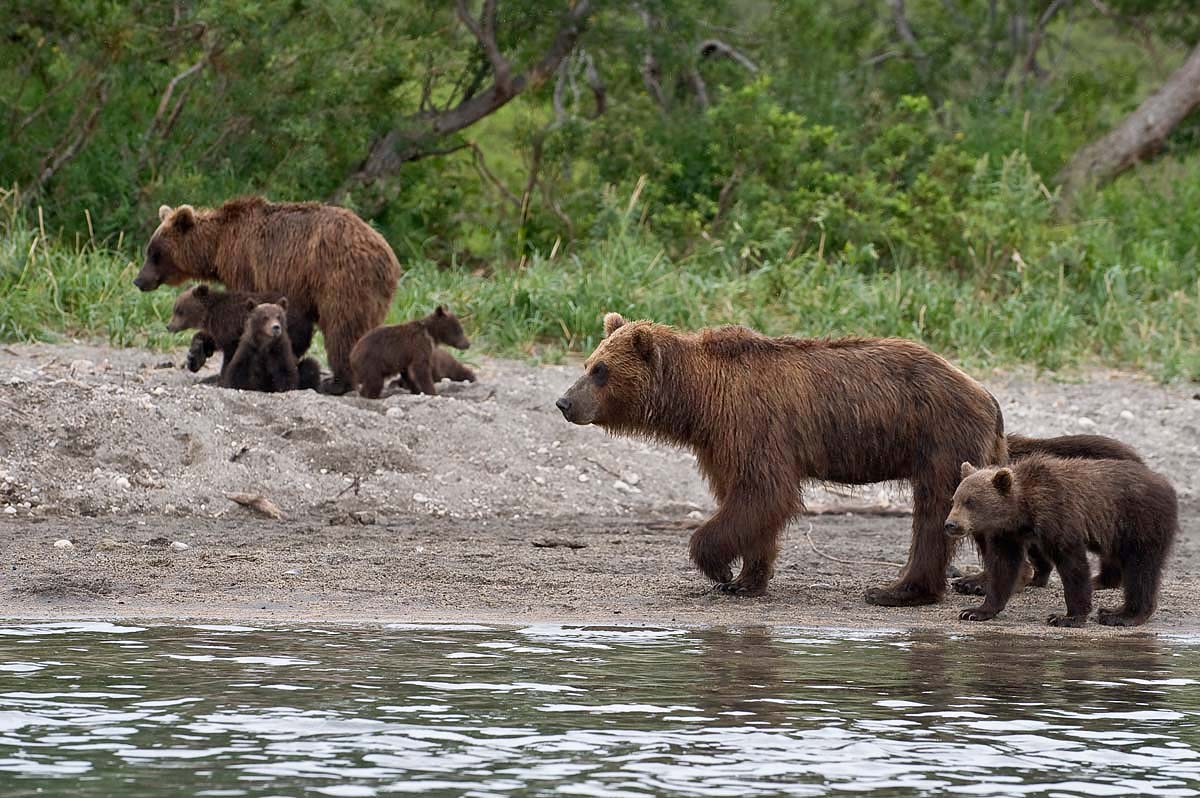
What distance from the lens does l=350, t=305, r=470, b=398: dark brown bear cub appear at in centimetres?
1194

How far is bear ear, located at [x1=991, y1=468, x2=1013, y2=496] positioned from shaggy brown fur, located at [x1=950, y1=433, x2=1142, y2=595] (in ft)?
2.80

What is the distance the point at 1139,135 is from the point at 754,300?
24.6ft

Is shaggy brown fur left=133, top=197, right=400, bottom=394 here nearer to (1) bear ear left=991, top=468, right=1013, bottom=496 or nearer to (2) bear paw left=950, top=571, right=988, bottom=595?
(2) bear paw left=950, top=571, right=988, bottom=595

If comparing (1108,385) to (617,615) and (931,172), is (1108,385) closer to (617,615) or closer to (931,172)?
(931,172)

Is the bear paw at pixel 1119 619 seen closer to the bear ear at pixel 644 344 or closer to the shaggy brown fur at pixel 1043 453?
the shaggy brown fur at pixel 1043 453

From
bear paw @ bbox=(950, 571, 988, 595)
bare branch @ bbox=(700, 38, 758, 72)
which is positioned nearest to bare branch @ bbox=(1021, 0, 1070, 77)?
bare branch @ bbox=(700, 38, 758, 72)

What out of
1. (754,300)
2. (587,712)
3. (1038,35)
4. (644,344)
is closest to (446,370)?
(754,300)

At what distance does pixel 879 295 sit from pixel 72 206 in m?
7.46

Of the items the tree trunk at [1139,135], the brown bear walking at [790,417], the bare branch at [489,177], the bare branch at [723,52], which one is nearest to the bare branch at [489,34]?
the bare branch at [489,177]

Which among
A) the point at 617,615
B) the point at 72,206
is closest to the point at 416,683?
the point at 617,615

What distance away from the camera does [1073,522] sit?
763cm

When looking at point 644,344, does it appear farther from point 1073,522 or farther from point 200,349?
point 200,349

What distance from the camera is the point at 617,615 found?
26.4 feet

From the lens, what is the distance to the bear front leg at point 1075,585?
778 cm
